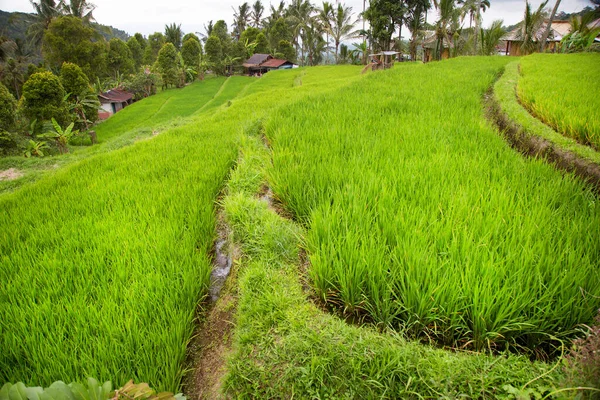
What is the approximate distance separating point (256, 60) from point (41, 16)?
57.4ft

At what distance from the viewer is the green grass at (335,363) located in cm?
94

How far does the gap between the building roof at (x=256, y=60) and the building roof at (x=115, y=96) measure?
11856 millimetres

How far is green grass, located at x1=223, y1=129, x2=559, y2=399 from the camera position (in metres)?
0.94

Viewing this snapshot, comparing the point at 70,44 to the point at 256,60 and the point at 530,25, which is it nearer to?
the point at 256,60

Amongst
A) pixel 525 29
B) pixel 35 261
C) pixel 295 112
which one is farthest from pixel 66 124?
pixel 525 29

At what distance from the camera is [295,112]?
4.47m

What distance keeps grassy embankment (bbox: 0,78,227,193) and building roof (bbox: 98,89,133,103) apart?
2901 mm

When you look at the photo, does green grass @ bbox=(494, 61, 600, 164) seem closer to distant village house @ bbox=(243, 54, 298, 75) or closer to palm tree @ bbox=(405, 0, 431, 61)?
palm tree @ bbox=(405, 0, 431, 61)

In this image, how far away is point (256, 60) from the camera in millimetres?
32219

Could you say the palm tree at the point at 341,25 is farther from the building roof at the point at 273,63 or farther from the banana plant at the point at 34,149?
the banana plant at the point at 34,149

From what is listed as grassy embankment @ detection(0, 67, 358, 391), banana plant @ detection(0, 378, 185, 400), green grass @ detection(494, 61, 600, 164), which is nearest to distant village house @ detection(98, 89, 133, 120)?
grassy embankment @ detection(0, 67, 358, 391)

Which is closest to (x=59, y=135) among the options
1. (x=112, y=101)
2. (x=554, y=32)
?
(x=112, y=101)

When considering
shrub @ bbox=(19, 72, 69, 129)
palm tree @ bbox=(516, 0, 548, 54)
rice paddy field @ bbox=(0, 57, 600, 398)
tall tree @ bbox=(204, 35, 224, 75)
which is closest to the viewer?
rice paddy field @ bbox=(0, 57, 600, 398)

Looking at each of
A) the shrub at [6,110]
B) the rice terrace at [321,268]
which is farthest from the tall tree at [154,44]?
the rice terrace at [321,268]
